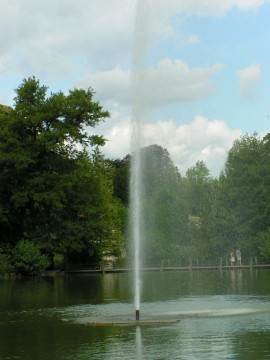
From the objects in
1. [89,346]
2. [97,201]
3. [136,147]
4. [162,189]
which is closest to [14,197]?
[97,201]

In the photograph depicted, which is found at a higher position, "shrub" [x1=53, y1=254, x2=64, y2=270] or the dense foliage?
the dense foliage

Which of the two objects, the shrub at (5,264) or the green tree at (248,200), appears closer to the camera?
the shrub at (5,264)

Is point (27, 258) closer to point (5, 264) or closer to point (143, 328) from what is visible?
point (5, 264)

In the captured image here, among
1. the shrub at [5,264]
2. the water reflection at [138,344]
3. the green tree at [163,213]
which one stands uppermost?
the green tree at [163,213]

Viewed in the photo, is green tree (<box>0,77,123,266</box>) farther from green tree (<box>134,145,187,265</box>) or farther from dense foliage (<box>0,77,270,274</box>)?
green tree (<box>134,145,187,265</box>)

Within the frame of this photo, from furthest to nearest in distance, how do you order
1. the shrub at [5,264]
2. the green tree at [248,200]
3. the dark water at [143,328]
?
the green tree at [248,200] → the shrub at [5,264] → the dark water at [143,328]

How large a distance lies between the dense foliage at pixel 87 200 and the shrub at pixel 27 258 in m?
0.09

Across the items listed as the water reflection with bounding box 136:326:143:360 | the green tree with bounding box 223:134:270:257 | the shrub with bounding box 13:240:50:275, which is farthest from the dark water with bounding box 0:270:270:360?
the green tree with bounding box 223:134:270:257

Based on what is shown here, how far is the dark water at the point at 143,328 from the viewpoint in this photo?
1527 centimetres

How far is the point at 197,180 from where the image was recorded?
62438 mm

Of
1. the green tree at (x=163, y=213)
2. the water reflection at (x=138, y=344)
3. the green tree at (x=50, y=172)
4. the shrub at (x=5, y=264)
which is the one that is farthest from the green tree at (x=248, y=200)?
the water reflection at (x=138, y=344)

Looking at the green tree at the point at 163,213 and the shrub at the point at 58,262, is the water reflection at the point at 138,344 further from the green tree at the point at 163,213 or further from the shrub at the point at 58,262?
the shrub at the point at 58,262

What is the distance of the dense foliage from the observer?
54562mm

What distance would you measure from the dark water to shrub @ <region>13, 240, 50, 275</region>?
21765mm
